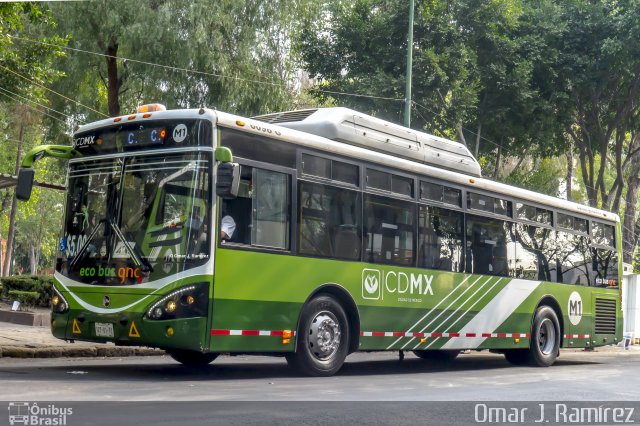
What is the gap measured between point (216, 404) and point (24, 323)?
12.3m

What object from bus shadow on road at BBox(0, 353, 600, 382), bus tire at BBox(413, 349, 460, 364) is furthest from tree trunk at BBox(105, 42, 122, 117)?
bus tire at BBox(413, 349, 460, 364)

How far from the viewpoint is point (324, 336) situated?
39.4 feet

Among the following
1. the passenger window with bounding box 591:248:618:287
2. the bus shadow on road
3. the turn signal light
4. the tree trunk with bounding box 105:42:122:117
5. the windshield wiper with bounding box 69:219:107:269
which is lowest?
the bus shadow on road

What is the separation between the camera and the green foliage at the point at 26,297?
21469 mm

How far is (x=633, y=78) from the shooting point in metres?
26.9

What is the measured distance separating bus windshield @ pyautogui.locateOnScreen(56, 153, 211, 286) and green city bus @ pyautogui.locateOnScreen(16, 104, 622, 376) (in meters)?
0.02

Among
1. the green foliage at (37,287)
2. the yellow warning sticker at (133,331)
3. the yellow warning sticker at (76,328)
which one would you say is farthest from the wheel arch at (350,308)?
the green foliage at (37,287)

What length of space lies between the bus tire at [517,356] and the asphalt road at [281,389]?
4.84 ft

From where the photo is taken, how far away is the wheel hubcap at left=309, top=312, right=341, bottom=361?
11859 mm

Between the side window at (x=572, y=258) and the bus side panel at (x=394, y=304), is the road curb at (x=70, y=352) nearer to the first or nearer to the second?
the bus side panel at (x=394, y=304)

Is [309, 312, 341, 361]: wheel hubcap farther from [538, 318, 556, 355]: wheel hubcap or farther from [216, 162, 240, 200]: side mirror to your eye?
[538, 318, 556, 355]: wheel hubcap

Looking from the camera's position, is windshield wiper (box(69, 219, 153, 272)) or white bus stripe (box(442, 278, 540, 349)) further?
white bus stripe (box(442, 278, 540, 349))

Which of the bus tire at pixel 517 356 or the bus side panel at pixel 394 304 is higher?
the bus side panel at pixel 394 304

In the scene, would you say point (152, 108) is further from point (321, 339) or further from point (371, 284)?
point (371, 284)
